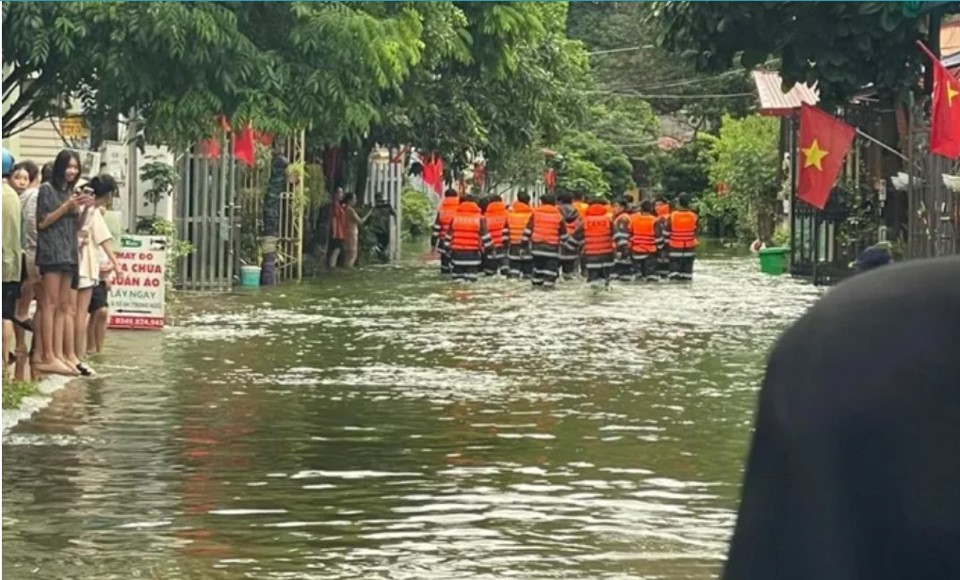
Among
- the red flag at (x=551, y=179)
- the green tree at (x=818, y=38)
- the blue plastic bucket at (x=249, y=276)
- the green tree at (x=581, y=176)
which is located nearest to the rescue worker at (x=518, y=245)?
the blue plastic bucket at (x=249, y=276)

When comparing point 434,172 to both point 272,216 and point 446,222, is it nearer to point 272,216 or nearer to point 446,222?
point 446,222

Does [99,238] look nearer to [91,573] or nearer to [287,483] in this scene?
[287,483]

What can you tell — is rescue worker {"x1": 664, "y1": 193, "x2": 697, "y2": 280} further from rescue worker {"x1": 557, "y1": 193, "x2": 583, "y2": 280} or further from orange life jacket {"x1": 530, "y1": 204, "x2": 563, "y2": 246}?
orange life jacket {"x1": 530, "y1": 204, "x2": 563, "y2": 246}

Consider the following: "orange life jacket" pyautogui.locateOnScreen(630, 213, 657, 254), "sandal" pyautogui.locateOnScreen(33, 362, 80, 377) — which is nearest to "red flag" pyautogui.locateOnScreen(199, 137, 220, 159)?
"orange life jacket" pyautogui.locateOnScreen(630, 213, 657, 254)

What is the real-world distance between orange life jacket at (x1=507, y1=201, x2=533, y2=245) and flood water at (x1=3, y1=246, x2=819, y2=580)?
34.9ft

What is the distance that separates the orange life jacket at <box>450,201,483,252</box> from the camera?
31.4 metres

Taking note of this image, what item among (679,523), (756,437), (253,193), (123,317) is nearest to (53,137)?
(253,193)

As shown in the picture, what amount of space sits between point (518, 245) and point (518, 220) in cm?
50

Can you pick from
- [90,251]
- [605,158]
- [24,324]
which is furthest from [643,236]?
[605,158]

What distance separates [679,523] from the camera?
31.1ft

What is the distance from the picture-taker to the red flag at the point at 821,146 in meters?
21.7

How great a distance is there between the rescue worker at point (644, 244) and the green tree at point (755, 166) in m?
13.2

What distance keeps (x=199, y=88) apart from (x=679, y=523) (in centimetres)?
642

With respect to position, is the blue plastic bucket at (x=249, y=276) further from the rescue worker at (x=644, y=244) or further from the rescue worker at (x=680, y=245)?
the rescue worker at (x=680, y=245)
